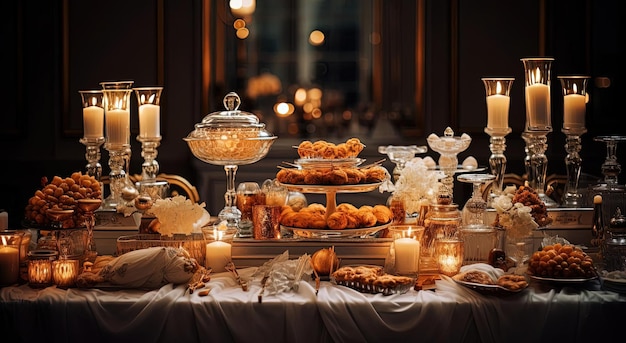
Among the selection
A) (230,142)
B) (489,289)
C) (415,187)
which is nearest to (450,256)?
(489,289)

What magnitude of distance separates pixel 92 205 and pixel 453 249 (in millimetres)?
1479

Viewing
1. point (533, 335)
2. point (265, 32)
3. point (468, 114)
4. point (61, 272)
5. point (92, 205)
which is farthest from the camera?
point (265, 32)

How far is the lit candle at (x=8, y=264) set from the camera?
3.19m

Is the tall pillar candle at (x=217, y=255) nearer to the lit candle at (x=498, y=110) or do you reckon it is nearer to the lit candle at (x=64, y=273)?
the lit candle at (x=64, y=273)

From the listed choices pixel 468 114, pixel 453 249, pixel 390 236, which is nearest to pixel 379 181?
pixel 390 236

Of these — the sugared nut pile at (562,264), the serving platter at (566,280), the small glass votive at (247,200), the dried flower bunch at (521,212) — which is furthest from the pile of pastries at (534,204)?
the small glass votive at (247,200)

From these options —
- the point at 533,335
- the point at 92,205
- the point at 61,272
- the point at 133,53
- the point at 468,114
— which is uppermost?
the point at 133,53

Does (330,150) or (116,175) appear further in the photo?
(116,175)

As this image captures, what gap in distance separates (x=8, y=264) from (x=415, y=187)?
5.63 feet

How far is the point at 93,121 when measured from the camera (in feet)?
12.7

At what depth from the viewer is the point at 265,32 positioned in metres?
7.23

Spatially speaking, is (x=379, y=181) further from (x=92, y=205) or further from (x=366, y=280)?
(x=92, y=205)

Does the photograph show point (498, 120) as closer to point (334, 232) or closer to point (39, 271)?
point (334, 232)

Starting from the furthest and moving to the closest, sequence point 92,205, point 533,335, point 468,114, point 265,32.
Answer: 1. point 265,32
2. point 468,114
3. point 92,205
4. point 533,335
